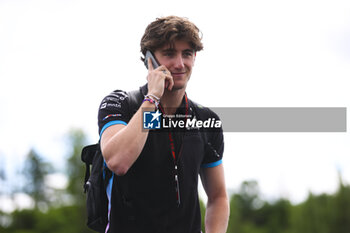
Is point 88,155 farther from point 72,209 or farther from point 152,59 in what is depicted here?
point 72,209

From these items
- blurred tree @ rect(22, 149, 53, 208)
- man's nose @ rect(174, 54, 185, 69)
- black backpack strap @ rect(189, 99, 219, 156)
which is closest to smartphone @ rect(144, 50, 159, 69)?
man's nose @ rect(174, 54, 185, 69)

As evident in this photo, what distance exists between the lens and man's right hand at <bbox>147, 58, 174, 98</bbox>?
11.6ft

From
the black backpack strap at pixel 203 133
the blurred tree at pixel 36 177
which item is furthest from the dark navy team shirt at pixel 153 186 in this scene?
the blurred tree at pixel 36 177

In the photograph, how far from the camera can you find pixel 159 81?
11.7 ft

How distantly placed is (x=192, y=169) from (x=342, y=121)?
2956 millimetres

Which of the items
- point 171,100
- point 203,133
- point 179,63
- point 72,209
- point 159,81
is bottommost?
point 72,209

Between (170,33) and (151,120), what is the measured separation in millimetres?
813

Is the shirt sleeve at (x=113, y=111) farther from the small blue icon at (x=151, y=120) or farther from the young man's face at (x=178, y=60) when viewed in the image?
the young man's face at (x=178, y=60)

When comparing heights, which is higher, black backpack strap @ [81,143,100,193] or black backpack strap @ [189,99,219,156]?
black backpack strap @ [189,99,219,156]

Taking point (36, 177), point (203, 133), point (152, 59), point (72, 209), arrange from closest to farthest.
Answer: point (152, 59)
point (203, 133)
point (72, 209)
point (36, 177)

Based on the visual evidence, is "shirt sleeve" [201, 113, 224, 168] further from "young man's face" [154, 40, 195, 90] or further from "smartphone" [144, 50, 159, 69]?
"smartphone" [144, 50, 159, 69]

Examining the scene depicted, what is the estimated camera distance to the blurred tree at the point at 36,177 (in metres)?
52.2

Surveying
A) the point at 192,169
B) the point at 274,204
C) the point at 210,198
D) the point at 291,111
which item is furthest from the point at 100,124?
the point at 274,204

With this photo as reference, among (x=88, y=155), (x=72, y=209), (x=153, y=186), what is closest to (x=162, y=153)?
(x=153, y=186)
